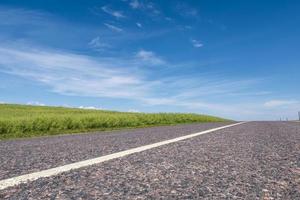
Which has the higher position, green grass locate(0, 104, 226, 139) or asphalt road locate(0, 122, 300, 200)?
green grass locate(0, 104, 226, 139)

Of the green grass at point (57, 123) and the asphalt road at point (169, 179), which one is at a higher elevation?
the green grass at point (57, 123)

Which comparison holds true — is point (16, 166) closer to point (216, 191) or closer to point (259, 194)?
point (216, 191)

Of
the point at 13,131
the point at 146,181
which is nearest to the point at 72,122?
the point at 13,131

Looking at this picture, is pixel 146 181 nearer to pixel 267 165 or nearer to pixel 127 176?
pixel 127 176

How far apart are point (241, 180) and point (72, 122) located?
21855 millimetres

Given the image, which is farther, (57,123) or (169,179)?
(57,123)

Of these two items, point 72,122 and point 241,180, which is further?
point 72,122

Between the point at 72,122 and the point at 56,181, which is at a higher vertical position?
the point at 72,122

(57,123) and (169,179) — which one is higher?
(57,123)

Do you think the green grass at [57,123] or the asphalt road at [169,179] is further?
the green grass at [57,123]

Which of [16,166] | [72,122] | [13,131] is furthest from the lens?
[72,122]

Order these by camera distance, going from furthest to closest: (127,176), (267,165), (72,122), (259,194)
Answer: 1. (72,122)
2. (267,165)
3. (127,176)
4. (259,194)

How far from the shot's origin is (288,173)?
11.7 ft

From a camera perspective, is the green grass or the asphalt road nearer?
the asphalt road
